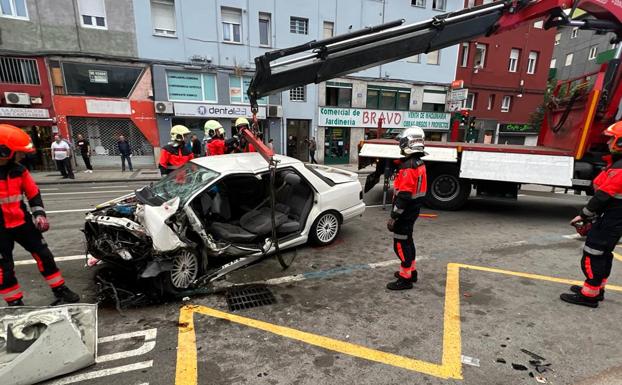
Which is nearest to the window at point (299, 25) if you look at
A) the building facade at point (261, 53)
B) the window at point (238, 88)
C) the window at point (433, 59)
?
the building facade at point (261, 53)

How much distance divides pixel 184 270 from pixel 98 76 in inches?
596

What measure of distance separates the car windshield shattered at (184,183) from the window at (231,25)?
1434 cm

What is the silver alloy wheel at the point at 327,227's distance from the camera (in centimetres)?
512

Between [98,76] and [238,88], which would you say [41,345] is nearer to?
[98,76]

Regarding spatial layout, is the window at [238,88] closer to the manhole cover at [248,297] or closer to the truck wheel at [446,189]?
the truck wheel at [446,189]

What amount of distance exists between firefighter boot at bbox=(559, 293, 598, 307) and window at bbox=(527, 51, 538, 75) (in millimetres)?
25918

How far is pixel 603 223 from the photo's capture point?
11.2 ft

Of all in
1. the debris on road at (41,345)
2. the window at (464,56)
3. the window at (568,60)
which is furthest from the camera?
the window at (568,60)

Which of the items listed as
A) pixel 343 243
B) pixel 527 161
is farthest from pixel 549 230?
pixel 343 243

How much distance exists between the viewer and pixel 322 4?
1767 centimetres

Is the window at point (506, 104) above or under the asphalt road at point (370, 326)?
above

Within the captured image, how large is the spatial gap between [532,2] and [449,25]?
1.98 meters

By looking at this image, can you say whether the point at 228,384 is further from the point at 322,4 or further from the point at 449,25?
the point at 322,4

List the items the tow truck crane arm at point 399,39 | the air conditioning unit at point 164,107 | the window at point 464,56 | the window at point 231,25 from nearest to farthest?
1. the tow truck crane arm at point 399,39
2. the air conditioning unit at point 164,107
3. the window at point 231,25
4. the window at point 464,56
